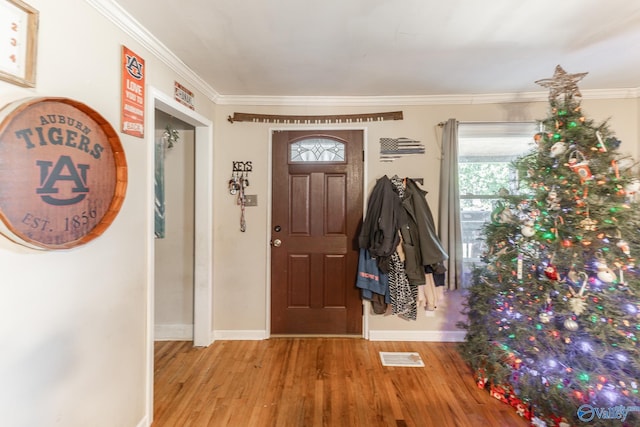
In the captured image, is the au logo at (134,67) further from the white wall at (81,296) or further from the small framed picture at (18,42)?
the small framed picture at (18,42)

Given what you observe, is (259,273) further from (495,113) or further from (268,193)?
(495,113)

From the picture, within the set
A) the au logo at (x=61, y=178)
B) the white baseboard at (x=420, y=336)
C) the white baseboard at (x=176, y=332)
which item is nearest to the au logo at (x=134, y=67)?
the au logo at (x=61, y=178)

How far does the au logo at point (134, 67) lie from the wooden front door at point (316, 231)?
4.23ft

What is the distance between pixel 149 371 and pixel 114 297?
2.00 feet

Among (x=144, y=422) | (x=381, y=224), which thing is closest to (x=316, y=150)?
(x=381, y=224)

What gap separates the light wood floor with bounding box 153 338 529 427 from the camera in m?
1.82

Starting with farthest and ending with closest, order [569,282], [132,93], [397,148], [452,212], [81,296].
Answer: [397,148]
[452,212]
[569,282]
[132,93]
[81,296]

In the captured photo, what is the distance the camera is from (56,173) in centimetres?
113

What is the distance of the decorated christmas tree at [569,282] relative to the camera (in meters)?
1.55

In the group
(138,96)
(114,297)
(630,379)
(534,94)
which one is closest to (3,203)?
(114,297)

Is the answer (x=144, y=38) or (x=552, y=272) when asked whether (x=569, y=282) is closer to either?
(x=552, y=272)

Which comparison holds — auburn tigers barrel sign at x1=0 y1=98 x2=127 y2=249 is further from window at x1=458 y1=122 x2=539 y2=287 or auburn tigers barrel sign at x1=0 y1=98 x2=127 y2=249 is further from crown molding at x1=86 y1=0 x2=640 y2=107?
window at x1=458 y1=122 x2=539 y2=287

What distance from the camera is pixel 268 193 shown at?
9.13 ft

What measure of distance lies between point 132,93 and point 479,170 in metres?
2.77
